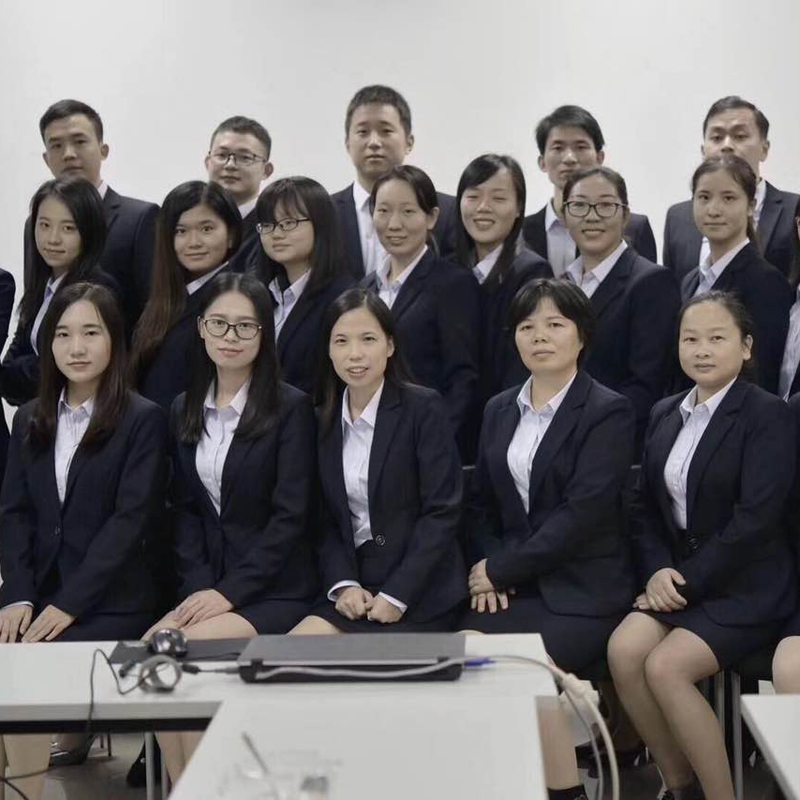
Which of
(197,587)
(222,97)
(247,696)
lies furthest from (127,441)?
(222,97)

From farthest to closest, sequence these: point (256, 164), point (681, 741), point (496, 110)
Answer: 1. point (496, 110)
2. point (256, 164)
3. point (681, 741)

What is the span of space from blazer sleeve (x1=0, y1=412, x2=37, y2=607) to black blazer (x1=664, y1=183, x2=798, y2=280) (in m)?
2.12

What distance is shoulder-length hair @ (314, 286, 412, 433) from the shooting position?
3.62 m

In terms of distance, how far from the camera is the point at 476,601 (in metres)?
3.59

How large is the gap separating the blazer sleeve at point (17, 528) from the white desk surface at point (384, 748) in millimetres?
1500

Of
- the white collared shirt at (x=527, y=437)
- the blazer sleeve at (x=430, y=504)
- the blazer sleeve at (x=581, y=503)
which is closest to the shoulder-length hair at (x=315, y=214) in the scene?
the blazer sleeve at (x=430, y=504)

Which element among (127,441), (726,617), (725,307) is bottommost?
(726,617)

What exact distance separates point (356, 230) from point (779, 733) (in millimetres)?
2734

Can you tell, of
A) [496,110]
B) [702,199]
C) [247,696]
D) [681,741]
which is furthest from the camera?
[496,110]

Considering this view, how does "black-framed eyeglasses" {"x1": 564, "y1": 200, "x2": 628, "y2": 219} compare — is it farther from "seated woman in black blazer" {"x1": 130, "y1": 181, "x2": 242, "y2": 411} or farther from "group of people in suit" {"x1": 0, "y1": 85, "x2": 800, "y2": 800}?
"seated woman in black blazer" {"x1": 130, "y1": 181, "x2": 242, "y2": 411}

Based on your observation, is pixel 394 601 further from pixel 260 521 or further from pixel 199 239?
pixel 199 239

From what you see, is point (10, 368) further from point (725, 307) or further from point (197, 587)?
point (725, 307)

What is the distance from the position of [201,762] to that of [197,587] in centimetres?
163

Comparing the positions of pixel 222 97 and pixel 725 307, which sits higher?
pixel 222 97
